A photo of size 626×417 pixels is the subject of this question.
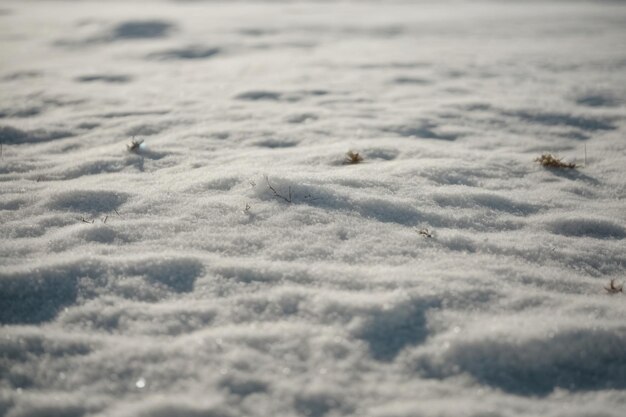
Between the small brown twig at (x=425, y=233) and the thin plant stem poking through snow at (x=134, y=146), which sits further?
the thin plant stem poking through snow at (x=134, y=146)

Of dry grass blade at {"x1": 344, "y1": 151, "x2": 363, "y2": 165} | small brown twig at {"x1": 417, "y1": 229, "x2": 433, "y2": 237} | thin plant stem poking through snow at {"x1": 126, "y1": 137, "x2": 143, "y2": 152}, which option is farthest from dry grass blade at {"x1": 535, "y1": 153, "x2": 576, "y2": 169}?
thin plant stem poking through snow at {"x1": 126, "y1": 137, "x2": 143, "y2": 152}

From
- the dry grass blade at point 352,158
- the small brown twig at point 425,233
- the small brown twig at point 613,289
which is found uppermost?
the dry grass blade at point 352,158

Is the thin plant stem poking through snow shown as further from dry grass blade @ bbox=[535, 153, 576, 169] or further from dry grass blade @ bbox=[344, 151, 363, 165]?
dry grass blade @ bbox=[535, 153, 576, 169]

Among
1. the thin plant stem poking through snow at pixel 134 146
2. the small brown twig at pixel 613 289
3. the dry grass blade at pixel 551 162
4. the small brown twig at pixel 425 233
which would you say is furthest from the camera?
the thin plant stem poking through snow at pixel 134 146

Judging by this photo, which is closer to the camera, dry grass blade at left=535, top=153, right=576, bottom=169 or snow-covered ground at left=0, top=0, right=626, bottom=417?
snow-covered ground at left=0, top=0, right=626, bottom=417

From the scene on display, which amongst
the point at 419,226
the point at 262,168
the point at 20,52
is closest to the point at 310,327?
the point at 419,226

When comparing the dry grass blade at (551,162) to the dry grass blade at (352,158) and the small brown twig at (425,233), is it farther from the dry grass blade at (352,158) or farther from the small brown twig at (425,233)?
the small brown twig at (425,233)

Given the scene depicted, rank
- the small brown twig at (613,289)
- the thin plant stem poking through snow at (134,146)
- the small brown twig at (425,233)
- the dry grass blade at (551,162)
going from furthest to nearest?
1. the thin plant stem poking through snow at (134,146)
2. the dry grass blade at (551,162)
3. the small brown twig at (425,233)
4. the small brown twig at (613,289)

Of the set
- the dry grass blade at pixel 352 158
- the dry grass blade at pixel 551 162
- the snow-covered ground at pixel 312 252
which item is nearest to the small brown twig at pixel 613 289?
the snow-covered ground at pixel 312 252
